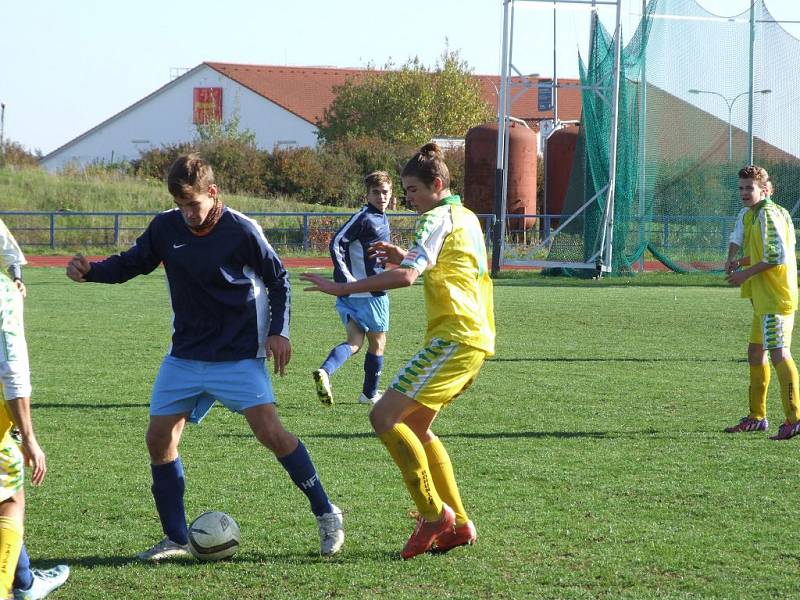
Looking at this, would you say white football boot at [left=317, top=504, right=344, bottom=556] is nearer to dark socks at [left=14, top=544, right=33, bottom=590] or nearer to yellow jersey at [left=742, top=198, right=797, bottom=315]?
dark socks at [left=14, top=544, right=33, bottom=590]

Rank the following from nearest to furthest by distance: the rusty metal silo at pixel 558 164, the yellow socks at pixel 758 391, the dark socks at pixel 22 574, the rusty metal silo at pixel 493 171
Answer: the dark socks at pixel 22 574 < the yellow socks at pixel 758 391 < the rusty metal silo at pixel 558 164 < the rusty metal silo at pixel 493 171

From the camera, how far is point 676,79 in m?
22.7

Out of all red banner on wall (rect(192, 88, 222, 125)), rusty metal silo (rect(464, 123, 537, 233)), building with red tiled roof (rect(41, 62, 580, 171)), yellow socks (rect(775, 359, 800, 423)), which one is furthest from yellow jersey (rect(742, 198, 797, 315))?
red banner on wall (rect(192, 88, 222, 125))

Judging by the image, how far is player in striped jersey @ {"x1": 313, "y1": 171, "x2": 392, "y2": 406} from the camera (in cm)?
884

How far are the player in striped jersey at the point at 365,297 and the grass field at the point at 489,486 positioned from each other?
17.3 inches

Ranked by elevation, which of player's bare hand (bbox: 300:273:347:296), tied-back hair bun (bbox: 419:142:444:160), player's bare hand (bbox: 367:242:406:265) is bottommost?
player's bare hand (bbox: 300:273:347:296)

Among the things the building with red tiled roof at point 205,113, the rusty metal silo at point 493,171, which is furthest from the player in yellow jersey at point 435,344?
the building with red tiled roof at point 205,113

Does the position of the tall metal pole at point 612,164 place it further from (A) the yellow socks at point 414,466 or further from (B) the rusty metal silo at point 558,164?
(A) the yellow socks at point 414,466

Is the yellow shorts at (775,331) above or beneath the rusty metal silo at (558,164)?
beneath

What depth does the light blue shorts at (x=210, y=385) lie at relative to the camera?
489cm

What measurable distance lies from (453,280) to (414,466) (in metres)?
0.82

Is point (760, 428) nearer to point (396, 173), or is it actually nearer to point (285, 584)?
point (285, 584)

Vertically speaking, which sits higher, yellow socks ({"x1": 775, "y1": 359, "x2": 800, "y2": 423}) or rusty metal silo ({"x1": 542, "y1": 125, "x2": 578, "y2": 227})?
rusty metal silo ({"x1": 542, "y1": 125, "x2": 578, "y2": 227})

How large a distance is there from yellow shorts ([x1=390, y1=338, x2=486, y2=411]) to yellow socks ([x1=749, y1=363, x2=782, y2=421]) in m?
3.57
